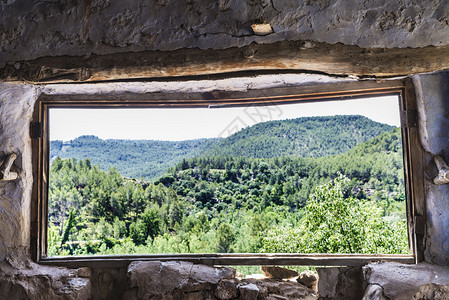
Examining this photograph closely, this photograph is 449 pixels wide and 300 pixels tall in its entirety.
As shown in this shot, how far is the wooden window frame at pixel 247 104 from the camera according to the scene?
232cm

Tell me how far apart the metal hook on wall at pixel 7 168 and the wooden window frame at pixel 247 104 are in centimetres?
17

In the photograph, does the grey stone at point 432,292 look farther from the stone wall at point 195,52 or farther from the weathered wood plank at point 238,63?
the weathered wood plank at point 238,63

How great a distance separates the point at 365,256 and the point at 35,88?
2378 mm

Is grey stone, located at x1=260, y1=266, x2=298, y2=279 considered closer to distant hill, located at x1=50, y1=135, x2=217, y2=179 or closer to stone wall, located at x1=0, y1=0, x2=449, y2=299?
stone wall, located at x1=0, y1=0, x2=449, y2=299

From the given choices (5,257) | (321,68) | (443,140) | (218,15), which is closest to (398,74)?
(321,68)

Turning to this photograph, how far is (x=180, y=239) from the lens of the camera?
9.78 ft

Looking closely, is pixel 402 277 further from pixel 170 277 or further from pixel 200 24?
pixel 200 24

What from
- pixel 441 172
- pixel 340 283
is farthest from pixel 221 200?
pixel 441 172

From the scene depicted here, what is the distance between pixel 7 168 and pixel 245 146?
5.53 feet

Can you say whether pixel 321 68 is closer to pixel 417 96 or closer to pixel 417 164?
pixel 417 96

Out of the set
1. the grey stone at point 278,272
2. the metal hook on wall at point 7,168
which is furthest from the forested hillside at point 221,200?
the metal hook on wall at point 7,168

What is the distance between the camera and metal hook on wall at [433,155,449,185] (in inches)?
81.5

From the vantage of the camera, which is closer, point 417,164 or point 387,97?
point 417,164

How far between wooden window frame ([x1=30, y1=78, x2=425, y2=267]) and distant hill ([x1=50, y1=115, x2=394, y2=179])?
0.42 m
